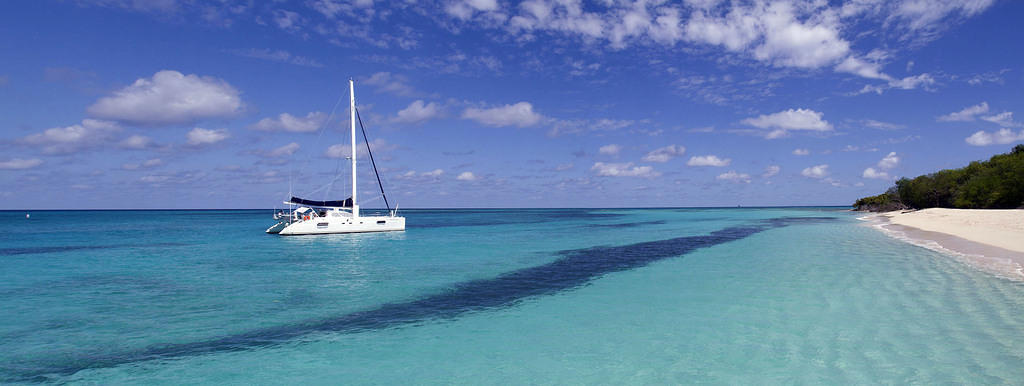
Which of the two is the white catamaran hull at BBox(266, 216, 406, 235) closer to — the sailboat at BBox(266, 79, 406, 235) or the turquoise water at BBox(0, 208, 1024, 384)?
the sailboat at BBox(266, 79, 406, 235)

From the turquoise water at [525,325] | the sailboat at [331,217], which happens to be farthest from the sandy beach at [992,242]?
the sailboat at [331,217]

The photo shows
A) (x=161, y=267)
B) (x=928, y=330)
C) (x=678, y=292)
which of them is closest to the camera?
(x=928, y=330)

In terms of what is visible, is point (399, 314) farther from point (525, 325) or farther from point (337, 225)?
point (337, 225)

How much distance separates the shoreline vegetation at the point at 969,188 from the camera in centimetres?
6116

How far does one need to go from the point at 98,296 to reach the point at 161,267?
29.8 feet

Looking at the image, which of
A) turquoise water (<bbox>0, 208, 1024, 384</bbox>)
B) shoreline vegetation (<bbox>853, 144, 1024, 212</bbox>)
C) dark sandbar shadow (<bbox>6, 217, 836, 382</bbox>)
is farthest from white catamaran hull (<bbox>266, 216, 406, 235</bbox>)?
shoreline vegetation (<bbox>853, 144, 1024, 212</bbox>)

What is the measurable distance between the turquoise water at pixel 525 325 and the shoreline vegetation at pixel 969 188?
2309 inches

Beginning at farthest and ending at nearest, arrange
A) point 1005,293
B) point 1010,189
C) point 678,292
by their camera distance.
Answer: point 1010,189, point 678,292, point 1005,293

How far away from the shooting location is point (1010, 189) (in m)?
60.7

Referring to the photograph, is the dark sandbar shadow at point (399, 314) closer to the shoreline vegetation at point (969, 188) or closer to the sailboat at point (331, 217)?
the sailboat at point (331, 217)

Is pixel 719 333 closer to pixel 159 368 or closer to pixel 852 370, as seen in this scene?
pixel 852 370

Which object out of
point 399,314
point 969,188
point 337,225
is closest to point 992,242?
point 399,314

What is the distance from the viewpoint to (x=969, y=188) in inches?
2707

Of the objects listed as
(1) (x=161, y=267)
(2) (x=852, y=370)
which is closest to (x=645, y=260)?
(2) (x=852, y=370)
